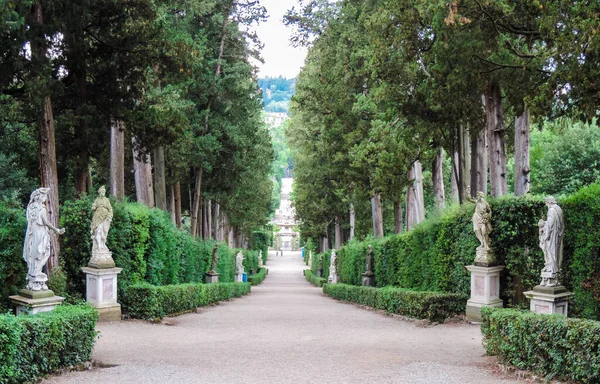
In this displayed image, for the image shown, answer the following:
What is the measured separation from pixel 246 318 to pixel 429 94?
24.5 ft

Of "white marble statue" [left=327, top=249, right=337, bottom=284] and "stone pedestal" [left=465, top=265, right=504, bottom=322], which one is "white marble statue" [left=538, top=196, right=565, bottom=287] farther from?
"white marble statue" [left=327, top=249, right=337, bottom=284]

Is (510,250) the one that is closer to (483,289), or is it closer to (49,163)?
(483,289)

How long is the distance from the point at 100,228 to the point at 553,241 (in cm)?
913

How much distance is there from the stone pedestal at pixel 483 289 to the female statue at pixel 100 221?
8.21 meters

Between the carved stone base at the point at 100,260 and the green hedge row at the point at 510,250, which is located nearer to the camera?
the green hedge row at the point at 510,250

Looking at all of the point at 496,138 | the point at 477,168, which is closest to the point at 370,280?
the point at 477,168

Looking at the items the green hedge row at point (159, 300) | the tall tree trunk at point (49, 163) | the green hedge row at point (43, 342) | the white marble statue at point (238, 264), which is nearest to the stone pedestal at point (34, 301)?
the green hedge row at point (43, 342)

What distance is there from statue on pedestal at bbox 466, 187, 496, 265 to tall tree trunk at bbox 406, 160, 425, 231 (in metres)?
10.1

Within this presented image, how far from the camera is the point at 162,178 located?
2181 cm

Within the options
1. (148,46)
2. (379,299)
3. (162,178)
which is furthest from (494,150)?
(162,178)

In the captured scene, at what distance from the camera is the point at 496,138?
14555 millimetres

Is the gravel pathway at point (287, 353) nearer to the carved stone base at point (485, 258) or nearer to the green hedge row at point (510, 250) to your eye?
the carved stone base at point (485, 258)

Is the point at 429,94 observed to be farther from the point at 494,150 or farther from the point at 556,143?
the point at 556,143

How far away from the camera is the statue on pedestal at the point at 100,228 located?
508 inches
